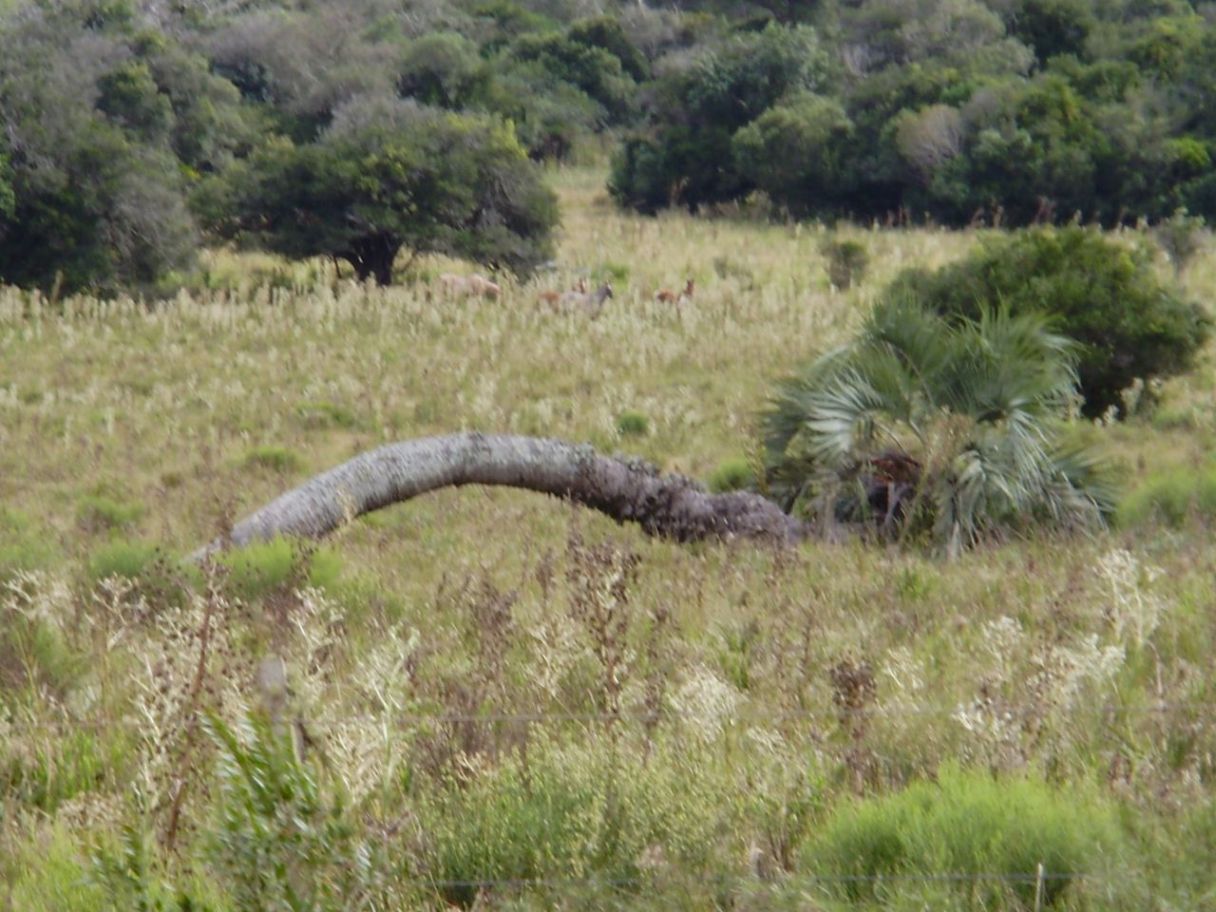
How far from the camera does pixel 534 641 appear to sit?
621 cm

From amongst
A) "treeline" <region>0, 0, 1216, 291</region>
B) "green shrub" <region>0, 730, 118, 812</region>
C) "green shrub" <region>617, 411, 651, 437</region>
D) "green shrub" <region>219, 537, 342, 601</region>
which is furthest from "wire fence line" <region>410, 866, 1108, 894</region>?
"treeline" <region>0, 0, 1216, 291</region>

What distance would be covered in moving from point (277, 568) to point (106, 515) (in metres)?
3.94

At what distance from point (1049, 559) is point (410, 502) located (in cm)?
539

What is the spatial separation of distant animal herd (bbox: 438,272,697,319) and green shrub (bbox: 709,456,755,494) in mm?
8442

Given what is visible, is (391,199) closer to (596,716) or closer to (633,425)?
(633,425)

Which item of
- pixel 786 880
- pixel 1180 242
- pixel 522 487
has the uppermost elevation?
pixel 786 880

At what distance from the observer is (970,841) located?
3.69m

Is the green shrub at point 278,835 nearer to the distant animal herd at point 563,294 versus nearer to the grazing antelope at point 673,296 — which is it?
the distant animal herd at point 563,294

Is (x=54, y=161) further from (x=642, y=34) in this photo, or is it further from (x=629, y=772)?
(x=642, y=34)

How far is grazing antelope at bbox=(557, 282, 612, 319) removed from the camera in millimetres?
20516

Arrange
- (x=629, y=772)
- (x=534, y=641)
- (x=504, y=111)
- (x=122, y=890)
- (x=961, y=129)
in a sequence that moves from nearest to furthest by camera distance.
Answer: (x=122, y=890) < (x=629, y=772) < (x=534, y=641) < (x=961, y=129) < (x=504, y=111)

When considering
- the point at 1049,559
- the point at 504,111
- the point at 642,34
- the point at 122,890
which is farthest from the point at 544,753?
the point at 642,34

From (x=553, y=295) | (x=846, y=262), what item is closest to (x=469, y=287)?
(x=553, y=295)

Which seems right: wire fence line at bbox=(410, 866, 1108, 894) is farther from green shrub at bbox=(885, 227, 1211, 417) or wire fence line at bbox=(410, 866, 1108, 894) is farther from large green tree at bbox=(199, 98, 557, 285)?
large green tree at bbox=(199, 98, 557, 285)
